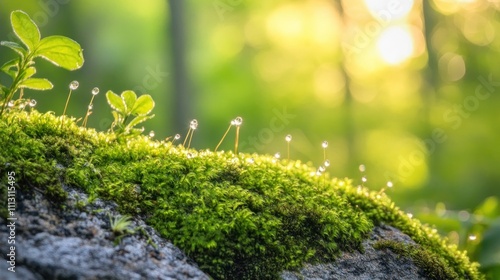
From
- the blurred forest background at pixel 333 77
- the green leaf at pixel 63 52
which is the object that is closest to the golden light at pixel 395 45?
the blurred forest background at pixel 333 77

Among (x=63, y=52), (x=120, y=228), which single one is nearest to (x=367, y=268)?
(x=120, y=228)

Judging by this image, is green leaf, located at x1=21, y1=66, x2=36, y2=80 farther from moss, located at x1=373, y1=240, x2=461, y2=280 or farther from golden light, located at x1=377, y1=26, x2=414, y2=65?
golden light, located at x1=377, y1=26, x2=414, y2=65

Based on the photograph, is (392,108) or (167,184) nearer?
(167,184)

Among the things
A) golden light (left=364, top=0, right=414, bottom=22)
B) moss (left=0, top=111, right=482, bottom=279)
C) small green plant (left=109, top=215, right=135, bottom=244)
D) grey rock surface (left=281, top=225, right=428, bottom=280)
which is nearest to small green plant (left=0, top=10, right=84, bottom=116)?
moss (left=0, top=111, right=482, bottom=279)

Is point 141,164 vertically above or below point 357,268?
above

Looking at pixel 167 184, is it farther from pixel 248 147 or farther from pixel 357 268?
pixel 248 147

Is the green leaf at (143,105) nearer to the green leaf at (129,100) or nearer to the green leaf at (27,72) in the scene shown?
the green leaf at (129,100)

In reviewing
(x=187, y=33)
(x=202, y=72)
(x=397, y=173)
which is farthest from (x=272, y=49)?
(x=187, y=33)

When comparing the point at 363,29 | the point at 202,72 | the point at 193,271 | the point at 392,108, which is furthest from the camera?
the point at 392,108
